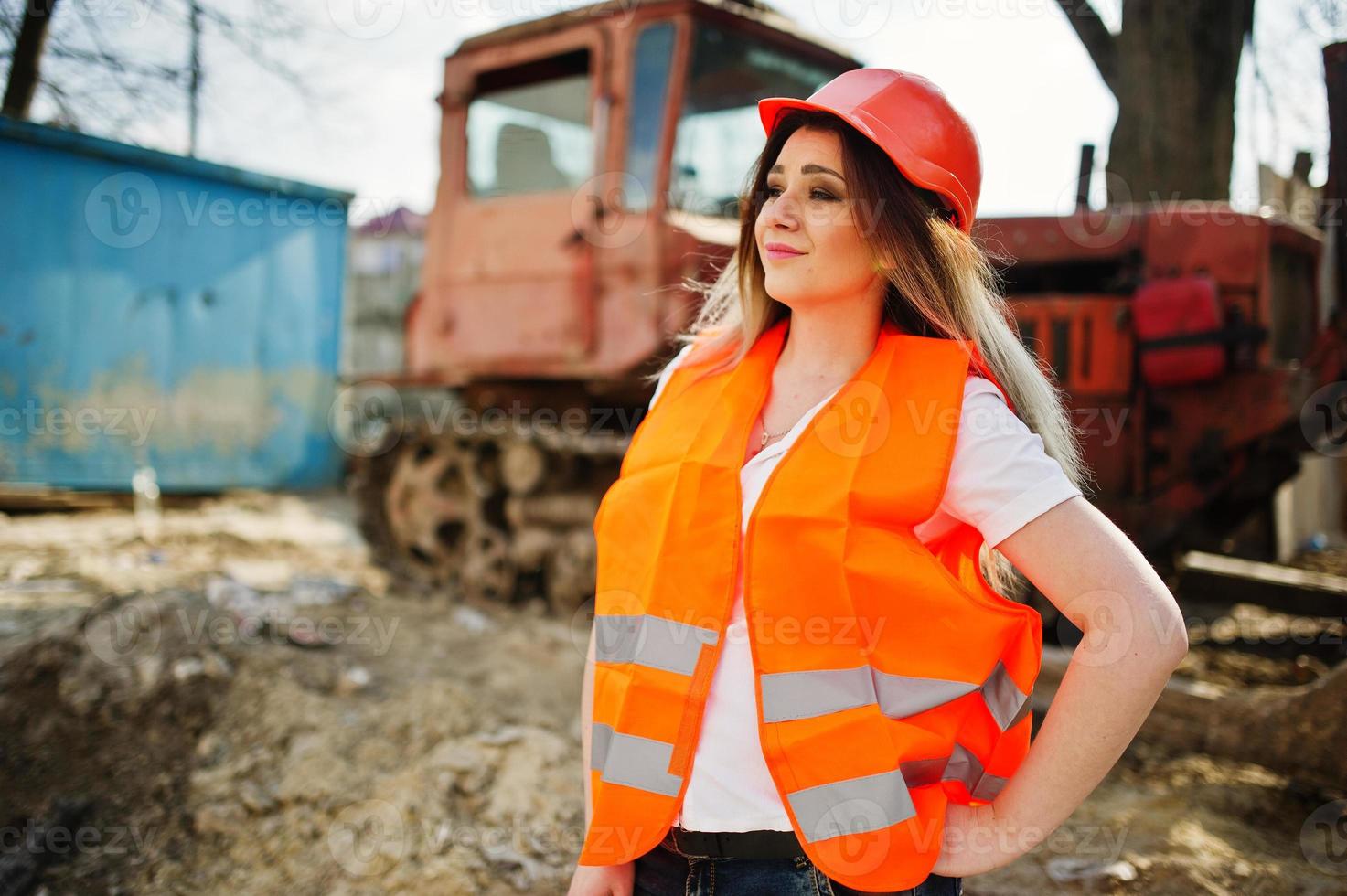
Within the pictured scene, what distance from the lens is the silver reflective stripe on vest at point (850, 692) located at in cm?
136

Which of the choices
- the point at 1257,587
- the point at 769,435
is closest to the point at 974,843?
the point at 769,435

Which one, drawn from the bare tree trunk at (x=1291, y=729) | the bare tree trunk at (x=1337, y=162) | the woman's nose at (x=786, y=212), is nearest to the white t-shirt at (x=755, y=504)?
the woman's nose at (x=786, y=212)

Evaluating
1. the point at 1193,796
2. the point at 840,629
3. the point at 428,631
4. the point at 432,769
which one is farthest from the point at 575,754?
the point at 840,629

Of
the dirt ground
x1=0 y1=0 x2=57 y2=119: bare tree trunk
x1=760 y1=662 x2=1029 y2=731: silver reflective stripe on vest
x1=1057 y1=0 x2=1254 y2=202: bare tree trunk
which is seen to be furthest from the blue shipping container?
x1=760 y1=662 x2=1029 y2=731: silver reflective stripe on vest

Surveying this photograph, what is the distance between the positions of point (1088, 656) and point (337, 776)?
2826 millimetres

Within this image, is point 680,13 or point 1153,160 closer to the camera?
point 680,13

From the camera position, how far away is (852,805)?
1329 mm

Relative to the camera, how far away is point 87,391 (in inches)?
308

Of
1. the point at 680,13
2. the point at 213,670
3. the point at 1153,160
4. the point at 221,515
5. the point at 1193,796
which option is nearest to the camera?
the point at 1193,796

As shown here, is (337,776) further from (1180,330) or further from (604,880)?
(1180,330)

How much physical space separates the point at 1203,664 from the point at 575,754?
3.13 metres

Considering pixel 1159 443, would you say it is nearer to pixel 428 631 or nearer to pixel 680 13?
pixel 680 13

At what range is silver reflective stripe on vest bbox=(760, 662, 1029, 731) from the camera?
136 centimetres

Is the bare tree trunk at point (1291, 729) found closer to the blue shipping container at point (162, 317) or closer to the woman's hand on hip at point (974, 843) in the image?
the woman's hand on hip at point (974, 843)
